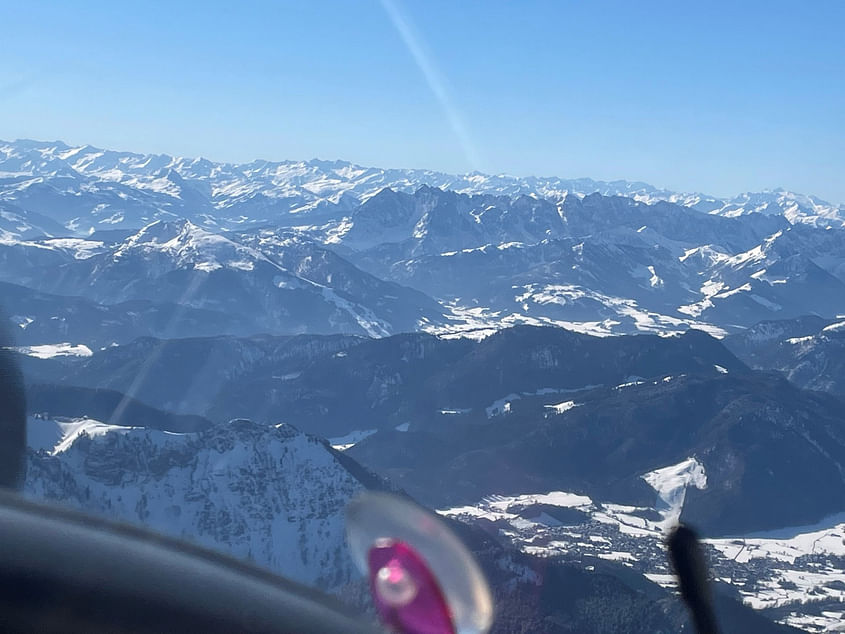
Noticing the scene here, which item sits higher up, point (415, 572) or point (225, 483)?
point (225, 483)

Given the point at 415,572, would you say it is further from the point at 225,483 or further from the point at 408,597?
the point at 225,483

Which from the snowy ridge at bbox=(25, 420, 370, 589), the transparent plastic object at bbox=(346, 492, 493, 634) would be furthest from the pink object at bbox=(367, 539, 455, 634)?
the snowy ridge at bbox=(25, 420, 370, 589)

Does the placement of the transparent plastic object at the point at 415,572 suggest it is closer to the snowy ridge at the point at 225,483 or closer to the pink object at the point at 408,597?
the pink object at the point at 408,597

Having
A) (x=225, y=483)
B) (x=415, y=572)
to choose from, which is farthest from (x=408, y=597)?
(x=225, y=483)

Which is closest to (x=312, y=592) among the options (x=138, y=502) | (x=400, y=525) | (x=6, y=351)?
(x=400, y=525)

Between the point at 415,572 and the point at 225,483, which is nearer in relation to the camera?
the point at 415,572

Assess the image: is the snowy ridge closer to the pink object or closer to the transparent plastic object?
the transparent plastic object

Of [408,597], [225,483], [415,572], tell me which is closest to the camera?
[408,597]

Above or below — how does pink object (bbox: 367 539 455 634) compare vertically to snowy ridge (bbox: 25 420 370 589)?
below
